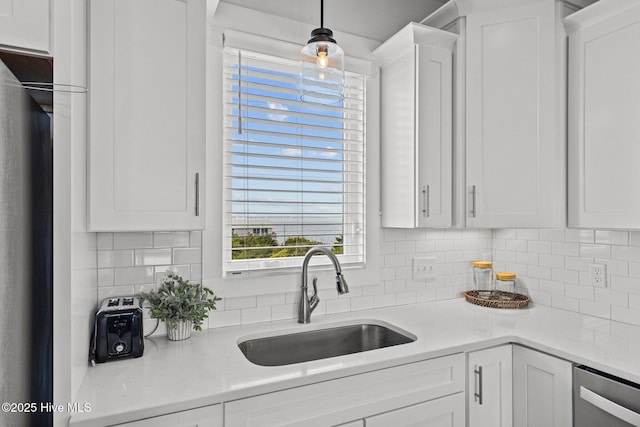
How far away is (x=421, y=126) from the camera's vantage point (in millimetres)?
1869

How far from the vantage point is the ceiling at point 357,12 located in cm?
191

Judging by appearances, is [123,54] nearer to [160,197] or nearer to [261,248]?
[160,197]

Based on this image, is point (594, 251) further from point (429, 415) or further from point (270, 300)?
point (270, 300)

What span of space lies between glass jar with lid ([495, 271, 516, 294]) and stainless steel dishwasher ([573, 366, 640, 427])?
0.88 metres

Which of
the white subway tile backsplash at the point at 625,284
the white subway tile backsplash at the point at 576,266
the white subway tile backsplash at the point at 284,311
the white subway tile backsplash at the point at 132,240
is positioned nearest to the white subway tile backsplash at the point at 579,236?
the white subway tile backsplash at the point at 576,266

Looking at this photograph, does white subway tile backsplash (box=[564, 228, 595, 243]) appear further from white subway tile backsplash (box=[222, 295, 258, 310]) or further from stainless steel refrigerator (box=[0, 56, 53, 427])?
stainless steel refrigerator (box=[0, 56, 53, 427])

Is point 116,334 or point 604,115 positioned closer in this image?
point 116,334

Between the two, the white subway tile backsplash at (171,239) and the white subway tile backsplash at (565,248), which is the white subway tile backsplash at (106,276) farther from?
the white subway tile backsplash at (565,248)

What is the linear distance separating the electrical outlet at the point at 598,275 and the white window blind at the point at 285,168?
115 centimetres

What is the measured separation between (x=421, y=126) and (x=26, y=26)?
1531mm

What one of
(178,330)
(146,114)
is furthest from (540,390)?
(146,114)

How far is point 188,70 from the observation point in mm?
1396

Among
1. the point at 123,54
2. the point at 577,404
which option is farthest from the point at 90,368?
the point at 577,404

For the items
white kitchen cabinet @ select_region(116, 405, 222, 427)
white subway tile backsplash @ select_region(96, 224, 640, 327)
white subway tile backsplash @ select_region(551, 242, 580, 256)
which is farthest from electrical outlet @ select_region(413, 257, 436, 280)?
white kitchen cabinet @ select_region(116, 405, 222, 427)
